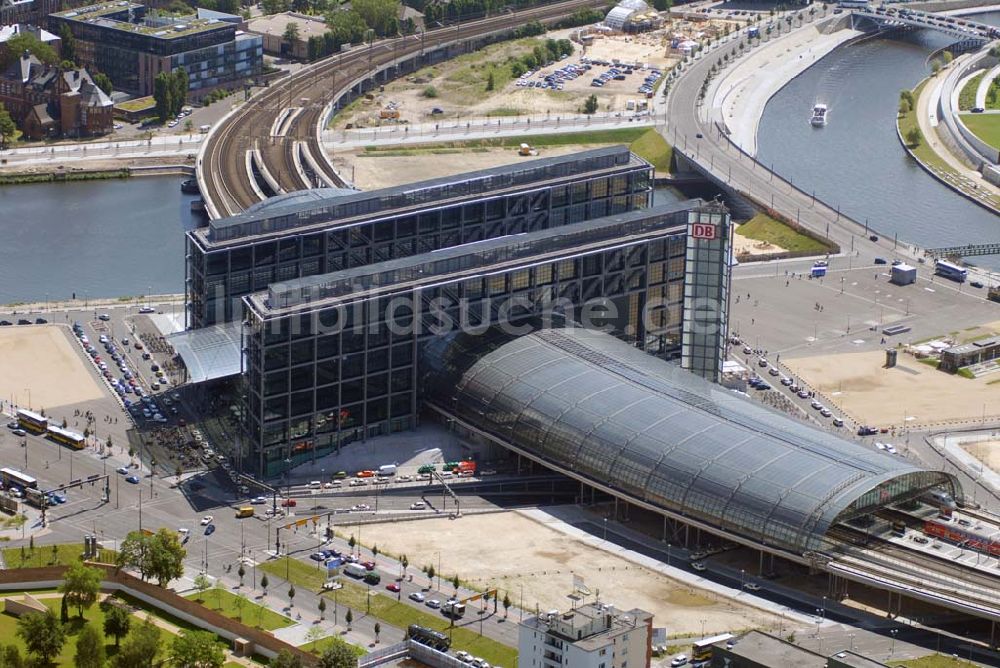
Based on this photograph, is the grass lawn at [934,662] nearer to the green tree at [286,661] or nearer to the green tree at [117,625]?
the green tree at [286,661]

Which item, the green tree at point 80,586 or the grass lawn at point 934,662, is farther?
the green tree at point 80,586

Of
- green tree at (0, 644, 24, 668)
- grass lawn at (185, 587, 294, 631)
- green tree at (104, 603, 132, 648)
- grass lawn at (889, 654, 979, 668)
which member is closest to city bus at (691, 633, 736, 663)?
grass lawn at (889, 654, 979, 668)

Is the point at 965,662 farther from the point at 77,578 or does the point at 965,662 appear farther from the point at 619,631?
the point at 77,578

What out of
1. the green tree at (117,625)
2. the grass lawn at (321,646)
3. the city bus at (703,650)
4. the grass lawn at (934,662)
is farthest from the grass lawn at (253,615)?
the grass lawn at (934,662)

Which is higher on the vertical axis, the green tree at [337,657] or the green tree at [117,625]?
the green tree at [337,657]

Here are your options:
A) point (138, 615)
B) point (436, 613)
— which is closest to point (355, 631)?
point (436, 613)

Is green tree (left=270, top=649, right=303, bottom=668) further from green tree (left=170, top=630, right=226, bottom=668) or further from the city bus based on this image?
the city bus
